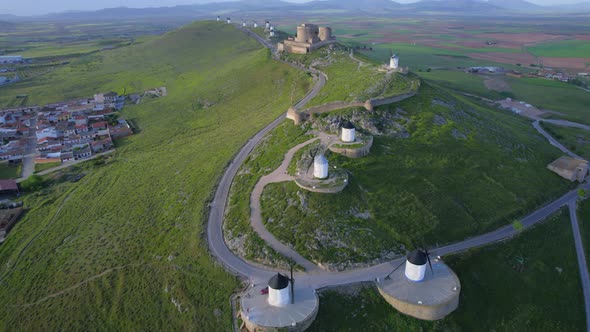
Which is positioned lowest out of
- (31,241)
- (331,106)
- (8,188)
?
(8,188)

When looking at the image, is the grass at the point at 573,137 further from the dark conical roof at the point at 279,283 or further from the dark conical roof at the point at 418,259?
the dark conical roof at the point at 279,283

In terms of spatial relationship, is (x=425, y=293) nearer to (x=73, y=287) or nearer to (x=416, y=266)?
(x=416, y=266)

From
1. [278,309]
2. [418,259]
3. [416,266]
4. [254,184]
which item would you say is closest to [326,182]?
[254,184]

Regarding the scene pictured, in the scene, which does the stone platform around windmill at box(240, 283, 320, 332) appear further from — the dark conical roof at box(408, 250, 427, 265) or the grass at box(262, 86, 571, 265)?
the dark conical roof at box(408, 250, 427, 265)

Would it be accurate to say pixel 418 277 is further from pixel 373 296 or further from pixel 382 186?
pixel 382 186

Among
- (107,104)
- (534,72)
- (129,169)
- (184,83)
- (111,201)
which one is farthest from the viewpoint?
(534,72)

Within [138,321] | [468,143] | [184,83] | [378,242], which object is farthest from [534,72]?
[138,321]

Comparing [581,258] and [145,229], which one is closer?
[581,258]
